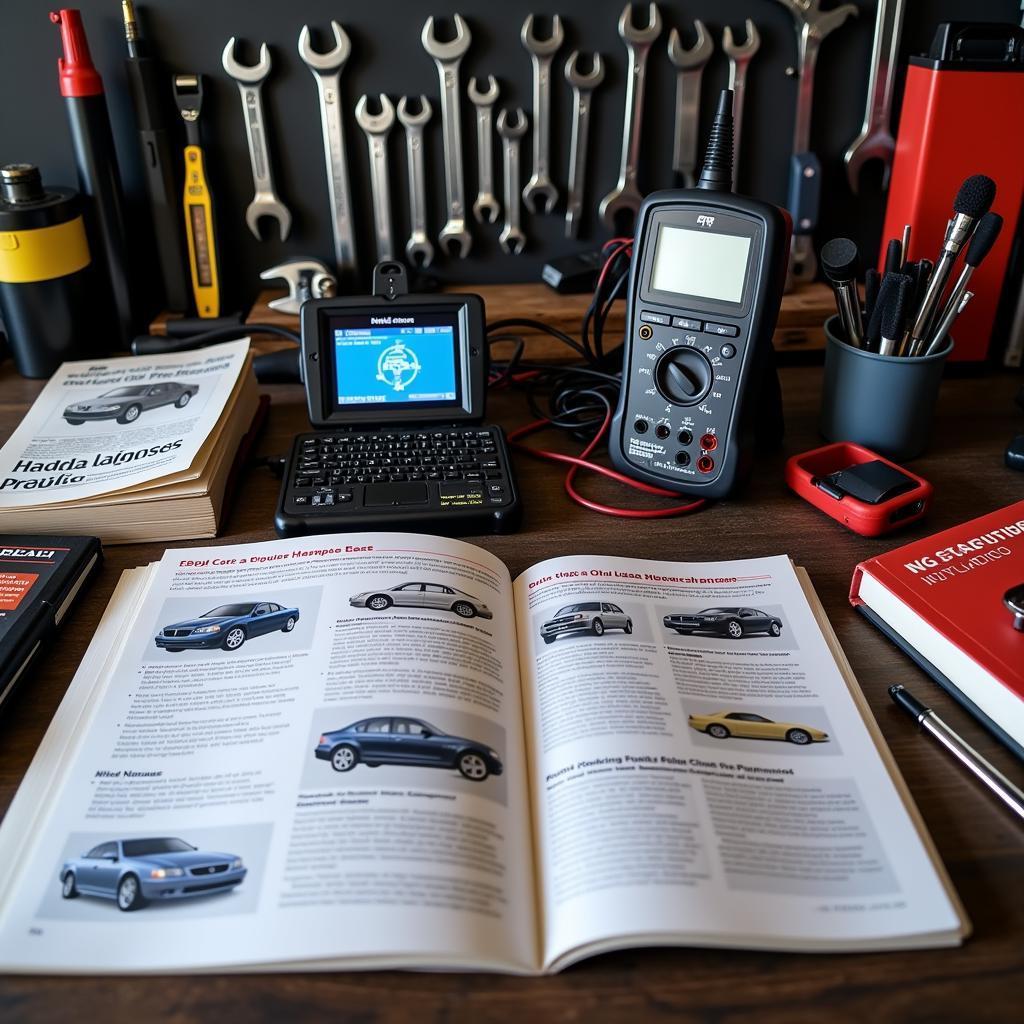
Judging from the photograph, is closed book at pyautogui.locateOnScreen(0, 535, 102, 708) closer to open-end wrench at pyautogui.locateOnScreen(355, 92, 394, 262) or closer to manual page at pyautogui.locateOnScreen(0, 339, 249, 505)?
manual page at pyautogui.locateOnScreen(0, 339, 249, 505)

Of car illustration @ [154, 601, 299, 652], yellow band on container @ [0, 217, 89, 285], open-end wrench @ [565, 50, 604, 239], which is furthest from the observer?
open-end wrench @ [565, 50, 604, 239]

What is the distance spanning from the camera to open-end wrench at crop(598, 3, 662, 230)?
1171 millimetres

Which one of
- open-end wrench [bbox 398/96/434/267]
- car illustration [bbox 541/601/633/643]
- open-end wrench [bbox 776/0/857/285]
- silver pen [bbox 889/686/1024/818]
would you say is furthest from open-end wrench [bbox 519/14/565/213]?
silver pen [bbox 889/686/1024/818]

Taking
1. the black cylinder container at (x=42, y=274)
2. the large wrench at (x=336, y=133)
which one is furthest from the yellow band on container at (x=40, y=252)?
the large wrench at (x=336, y=133)

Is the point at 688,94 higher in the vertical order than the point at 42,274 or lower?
higher

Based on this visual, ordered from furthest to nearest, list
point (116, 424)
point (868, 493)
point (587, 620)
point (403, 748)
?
point (116, 424) → point (868, 493) → point (587, 620) → point (403, 748)

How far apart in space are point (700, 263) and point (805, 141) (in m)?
0.51

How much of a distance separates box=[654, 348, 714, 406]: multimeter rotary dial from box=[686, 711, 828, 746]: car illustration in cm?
35

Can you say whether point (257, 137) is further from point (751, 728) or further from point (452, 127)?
point (751, 728)

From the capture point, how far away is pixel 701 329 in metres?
0.86

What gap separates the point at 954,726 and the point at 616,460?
1.33 feet

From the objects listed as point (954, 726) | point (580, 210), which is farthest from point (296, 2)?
point (954, 726)

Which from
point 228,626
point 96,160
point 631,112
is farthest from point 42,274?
point 631,112

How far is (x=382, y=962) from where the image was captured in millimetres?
481
